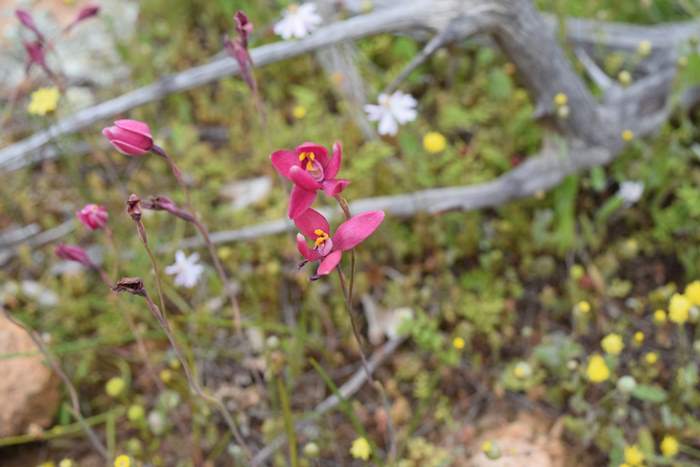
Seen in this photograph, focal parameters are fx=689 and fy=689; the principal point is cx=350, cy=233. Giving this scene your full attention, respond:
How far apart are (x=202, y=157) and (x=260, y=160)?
0.27 m

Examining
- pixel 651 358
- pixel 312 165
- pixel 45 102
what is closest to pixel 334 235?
pixel 312 165

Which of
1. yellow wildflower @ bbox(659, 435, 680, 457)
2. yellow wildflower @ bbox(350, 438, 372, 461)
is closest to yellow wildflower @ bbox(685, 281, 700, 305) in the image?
yellow wildflower @ bbox(659, 435, 680, 457)

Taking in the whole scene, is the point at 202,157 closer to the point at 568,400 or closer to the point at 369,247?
the point at 369,247

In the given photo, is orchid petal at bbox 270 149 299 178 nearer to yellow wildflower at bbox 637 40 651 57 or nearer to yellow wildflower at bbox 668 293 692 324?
yellow wildflower at bbox 668 293 692 324

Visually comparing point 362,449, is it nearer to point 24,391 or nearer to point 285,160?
point 285,160

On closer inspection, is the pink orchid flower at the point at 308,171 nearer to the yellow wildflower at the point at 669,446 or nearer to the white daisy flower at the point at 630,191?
the yellow wildflower at the point at 669,446

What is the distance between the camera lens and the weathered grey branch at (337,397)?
220 centimetres

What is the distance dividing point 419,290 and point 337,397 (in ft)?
1.94

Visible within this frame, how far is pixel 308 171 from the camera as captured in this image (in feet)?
4.48

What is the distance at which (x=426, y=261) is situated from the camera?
266cm

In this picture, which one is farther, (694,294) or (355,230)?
(694,294)

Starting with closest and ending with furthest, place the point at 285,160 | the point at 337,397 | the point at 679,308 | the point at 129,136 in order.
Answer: the point at 285,160 → the point at 129,136 → the point at 679,308 → the point at 337,397

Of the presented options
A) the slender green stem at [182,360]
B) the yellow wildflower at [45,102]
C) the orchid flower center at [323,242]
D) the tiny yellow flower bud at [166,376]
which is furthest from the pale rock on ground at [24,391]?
the orchid flower center at [323,242]

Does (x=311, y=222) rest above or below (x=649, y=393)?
above
